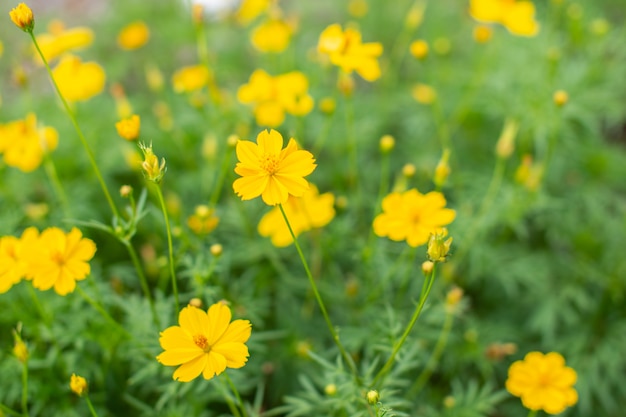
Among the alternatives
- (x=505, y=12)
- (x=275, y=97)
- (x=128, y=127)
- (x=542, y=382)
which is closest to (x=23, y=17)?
(x=128, y=127)

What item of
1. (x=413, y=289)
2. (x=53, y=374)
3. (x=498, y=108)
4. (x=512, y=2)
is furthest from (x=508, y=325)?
(x=53, y=374)

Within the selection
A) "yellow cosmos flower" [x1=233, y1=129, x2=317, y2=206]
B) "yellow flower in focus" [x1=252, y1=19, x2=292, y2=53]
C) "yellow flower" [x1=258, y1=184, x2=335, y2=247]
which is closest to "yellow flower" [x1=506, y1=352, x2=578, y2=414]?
"yellow flower" [x1=258, y1=184, x2=335, y2=247]

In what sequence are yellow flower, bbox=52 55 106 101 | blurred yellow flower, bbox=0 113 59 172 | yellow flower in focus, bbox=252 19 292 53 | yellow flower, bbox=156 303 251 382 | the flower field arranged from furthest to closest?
yellow flower in focus, bbox=252 19 292 53, yellow flower, bbox=52 55 106 101, blurred yellow flower, bbox=0 113 59 172, the flower field, yellow flower, bbox=156 303 251 382

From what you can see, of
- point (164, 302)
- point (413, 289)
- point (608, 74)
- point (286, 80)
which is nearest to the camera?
point (164, 302)

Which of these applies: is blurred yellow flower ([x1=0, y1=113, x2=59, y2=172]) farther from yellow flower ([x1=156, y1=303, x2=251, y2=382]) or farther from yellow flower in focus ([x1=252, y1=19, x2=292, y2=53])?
yellow flower ([x1=156, y1=303, x2=251, y2=382])

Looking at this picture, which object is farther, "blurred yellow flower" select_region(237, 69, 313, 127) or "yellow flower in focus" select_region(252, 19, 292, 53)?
"yellow flower in focus" select_region(252, 19, 292, 53)

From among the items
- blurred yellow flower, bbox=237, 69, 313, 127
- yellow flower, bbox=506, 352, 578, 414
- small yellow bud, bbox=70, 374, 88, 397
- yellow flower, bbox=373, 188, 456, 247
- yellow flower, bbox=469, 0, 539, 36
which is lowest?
yellow flower, bbox=506, 352, 578, 414

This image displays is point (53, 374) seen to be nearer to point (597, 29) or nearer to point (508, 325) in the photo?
point (508, 325)

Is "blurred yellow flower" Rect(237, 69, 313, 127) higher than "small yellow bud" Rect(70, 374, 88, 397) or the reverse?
higher
